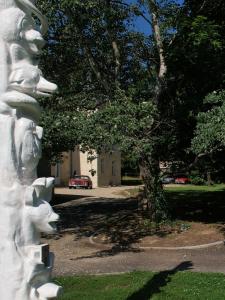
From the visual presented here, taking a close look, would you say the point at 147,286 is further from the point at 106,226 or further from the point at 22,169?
the point at 106,226

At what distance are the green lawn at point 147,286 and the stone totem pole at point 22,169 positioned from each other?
4.75 metres

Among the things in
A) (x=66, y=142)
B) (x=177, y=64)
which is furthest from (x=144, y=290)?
(x=177, y=64)

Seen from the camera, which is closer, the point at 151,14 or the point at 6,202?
the point at 6,202

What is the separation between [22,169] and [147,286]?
5.90m

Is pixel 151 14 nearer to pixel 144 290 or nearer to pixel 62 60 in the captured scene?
pixel 62 60

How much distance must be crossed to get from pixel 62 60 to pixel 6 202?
13.8m

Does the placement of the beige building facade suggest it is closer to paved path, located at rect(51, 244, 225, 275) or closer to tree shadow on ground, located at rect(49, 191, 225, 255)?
tree shadow on ground, located at rect(49, 191, 225, 255)

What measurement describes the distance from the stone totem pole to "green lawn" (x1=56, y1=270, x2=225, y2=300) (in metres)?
4.75

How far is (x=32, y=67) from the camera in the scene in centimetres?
466

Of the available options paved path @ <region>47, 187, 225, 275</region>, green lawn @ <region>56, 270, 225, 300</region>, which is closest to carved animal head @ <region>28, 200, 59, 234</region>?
green lawn @ <region>56, 270, 225, 300</region>

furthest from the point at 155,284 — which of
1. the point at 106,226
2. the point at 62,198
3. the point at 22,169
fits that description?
the point at 62,198

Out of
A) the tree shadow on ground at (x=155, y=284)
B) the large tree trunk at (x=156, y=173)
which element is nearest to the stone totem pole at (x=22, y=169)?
the tree shadow on ground at (x=155, y=284)

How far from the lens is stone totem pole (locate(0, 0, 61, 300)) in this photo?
4250 mm

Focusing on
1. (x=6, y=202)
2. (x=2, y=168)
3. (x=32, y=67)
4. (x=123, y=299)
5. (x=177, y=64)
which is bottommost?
(x=123, y=299)
